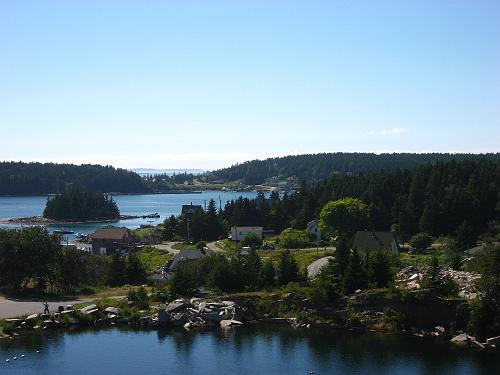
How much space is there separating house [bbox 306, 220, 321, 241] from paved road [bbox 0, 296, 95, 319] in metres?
31.2

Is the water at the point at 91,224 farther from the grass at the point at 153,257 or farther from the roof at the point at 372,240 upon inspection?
the roof at the point at 372,240

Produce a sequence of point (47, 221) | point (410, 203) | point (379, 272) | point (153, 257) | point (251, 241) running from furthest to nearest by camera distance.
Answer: point (47, 221), point (410, 203), point (251, 241), point (153, 257), point (379, 272)

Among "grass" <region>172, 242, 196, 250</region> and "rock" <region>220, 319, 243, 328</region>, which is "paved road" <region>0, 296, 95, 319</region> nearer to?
"rock" <region>220, 319, 243, 328</region>

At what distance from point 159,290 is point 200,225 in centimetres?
3414

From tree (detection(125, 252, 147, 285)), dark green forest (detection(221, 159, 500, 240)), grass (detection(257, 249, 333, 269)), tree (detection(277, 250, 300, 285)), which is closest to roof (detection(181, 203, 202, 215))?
dark green forest (detection(221, 159, 500, 240))

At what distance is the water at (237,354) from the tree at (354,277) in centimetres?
347

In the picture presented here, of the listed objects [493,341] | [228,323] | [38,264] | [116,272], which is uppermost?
[38,264]

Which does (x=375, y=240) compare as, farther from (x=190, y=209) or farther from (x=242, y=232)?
(x=190, y=209)

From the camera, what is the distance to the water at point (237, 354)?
27.7m

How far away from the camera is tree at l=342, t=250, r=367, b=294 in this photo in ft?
119

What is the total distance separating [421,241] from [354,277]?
2118 centimetres

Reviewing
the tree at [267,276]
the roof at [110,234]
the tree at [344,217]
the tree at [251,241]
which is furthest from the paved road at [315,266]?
the roof at [110,234]

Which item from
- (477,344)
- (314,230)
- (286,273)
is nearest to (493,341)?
(477,344)

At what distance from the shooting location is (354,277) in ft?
120
